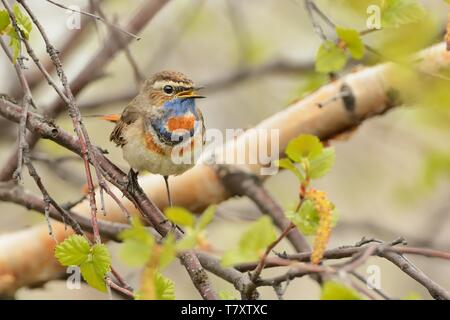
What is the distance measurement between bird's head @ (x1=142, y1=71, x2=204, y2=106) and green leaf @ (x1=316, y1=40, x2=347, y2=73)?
28.9 inches

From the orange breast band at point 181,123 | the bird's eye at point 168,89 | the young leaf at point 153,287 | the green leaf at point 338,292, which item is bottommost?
the green leaf at point 338,292

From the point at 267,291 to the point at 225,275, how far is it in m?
4.87

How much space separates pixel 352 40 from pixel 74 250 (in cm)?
132

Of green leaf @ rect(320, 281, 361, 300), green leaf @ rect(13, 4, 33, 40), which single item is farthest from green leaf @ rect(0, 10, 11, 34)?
green leaf @ rect(320, 281, 361, 300)

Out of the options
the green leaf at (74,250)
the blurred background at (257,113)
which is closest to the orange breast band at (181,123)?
the blurred background at (257,113)

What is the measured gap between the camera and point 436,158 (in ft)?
15.5

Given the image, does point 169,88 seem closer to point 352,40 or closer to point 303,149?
point 352,40

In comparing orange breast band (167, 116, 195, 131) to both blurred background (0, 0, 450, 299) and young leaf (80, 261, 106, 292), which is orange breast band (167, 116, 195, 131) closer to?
blurred background (0, 0, 450, 299)

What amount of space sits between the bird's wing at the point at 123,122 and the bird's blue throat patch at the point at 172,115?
0.10m

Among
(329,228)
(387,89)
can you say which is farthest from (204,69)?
(329,228)

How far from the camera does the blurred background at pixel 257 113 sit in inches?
195

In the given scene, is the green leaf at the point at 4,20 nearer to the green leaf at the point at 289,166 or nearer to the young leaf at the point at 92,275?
the young leaf at the point at 92,275

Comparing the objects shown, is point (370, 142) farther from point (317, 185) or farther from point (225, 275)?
point (225, 275)

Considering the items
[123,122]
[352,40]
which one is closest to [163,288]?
[352,40]
